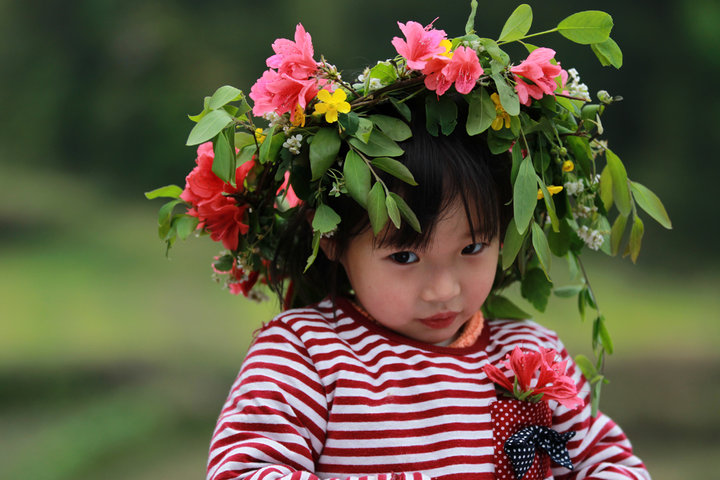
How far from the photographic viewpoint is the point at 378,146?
100cm

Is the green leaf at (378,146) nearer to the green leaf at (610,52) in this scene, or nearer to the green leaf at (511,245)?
the green leaf at (511,245)

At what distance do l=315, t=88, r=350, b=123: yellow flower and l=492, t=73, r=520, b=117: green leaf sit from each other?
19cm

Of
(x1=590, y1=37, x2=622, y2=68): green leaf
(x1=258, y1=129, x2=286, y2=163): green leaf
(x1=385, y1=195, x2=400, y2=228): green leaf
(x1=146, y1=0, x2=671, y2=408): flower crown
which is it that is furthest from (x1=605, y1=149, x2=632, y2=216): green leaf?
(x1=258, y1=129, x2=286, y2=163): green leaf

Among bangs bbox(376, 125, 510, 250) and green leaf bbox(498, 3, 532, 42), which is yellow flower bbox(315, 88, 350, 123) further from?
green leaf bbox(498, 3, 532, 42)

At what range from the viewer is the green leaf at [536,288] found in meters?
1.22

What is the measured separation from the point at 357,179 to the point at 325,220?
64mm

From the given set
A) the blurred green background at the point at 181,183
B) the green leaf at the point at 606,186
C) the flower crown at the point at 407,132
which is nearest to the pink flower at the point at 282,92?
the flower crown at the point at 407,132

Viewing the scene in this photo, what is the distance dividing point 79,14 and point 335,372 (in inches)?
99.9

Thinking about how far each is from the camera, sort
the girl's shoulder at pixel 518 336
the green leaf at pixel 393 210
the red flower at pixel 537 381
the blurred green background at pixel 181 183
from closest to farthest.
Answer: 1. the green leaf at pixel 393 210
2. the red flower at pixel 537 381
3. the girl's shoulder at pixel 518 336
4. the blurred green background at pixel 181 183

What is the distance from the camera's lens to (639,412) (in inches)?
111

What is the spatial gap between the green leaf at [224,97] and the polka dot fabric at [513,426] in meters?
0.52

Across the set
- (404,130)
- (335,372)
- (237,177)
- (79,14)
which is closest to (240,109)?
(237,177)

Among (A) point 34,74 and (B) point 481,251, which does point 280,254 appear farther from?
(A) point 34,74

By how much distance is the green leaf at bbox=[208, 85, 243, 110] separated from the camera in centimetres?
101
